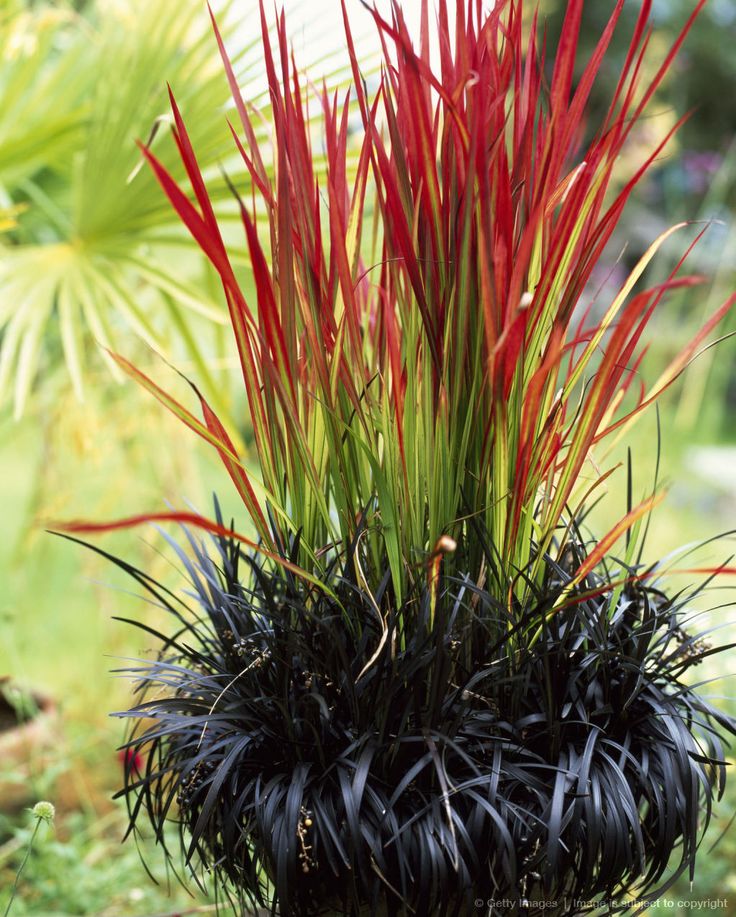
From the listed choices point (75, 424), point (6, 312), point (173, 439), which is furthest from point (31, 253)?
point (173, 439)

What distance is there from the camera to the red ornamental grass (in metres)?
0.66

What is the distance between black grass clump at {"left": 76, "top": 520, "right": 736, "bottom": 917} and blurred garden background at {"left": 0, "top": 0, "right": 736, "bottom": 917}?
0.13 m

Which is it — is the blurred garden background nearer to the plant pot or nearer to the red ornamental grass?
the plant pot

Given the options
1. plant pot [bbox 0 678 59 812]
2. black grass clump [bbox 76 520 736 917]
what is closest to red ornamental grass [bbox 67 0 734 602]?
black grass clump [bbox 76 520 736 917]

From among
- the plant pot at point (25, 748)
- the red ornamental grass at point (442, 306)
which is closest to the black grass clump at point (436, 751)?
the red ornamental grass at point (442, 306)

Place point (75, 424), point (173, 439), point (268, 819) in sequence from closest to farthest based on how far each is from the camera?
point (268, 819)
point (75, 424)
point (173, 439)

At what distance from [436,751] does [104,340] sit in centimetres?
99

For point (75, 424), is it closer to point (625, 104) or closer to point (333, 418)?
point (333, 418)

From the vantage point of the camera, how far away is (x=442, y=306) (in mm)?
710

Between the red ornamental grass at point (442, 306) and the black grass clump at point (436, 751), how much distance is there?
0.19 feet

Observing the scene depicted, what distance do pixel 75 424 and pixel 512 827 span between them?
146 cm

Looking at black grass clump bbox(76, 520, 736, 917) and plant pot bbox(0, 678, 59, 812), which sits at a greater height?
black grass clump bbox(76, 520, 736, 917)

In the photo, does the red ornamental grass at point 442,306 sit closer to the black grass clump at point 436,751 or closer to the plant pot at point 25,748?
the black grass clump at point 436,751

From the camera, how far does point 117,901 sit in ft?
4.82
